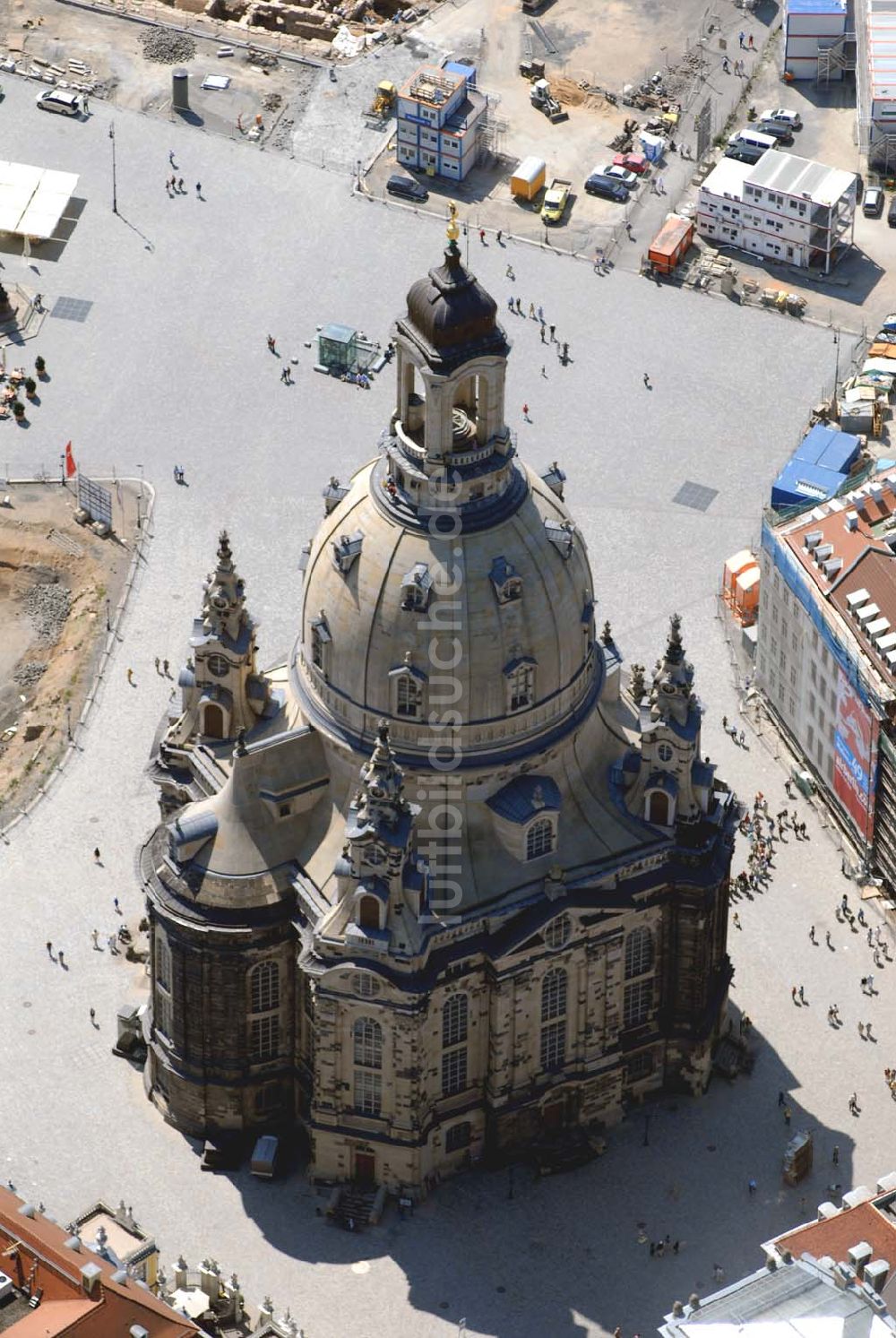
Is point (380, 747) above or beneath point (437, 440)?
beneath

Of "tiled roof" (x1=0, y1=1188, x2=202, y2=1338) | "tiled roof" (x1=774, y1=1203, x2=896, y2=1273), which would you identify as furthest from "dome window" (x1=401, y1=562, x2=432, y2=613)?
"tiled roof" (x1=0, y1=1188, x2=202, y2=1338)

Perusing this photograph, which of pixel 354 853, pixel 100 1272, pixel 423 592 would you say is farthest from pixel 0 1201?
pixel 423 592

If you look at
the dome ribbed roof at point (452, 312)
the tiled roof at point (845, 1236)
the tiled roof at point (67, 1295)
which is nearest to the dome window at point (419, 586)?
the dome ribbed roof at point (452, 312)

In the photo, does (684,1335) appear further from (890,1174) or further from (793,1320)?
(890,1174)

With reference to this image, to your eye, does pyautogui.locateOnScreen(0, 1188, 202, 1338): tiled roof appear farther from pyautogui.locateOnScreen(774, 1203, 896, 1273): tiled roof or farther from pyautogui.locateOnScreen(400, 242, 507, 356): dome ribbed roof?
pyautogui.locateOnScreen(400, 242, 507, 356): dome ribbed roof

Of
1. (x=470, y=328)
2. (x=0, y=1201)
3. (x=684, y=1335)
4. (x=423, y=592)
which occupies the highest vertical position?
(x=470, y=328)

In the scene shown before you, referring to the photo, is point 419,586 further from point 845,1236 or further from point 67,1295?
point 67,1295

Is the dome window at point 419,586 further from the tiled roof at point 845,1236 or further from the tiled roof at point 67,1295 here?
the tiled roof at point 67,1295

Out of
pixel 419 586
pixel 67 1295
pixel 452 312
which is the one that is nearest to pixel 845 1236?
pixel 67 1295

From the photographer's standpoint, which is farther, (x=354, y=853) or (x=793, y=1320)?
(x=354, y=853)

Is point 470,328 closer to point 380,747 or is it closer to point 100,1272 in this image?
point 380,747
